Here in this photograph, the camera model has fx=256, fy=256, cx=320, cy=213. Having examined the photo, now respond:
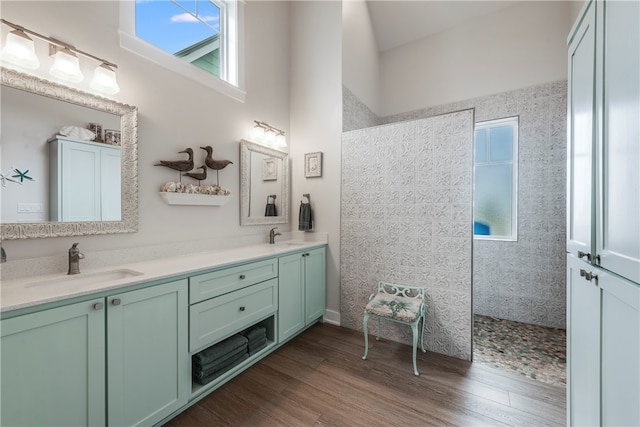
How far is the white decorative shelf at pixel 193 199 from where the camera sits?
1956 mm

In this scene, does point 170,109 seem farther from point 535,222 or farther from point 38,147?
point 535,222

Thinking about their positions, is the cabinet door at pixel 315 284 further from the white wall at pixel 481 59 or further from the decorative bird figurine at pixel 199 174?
the white wall at pixel 481 59

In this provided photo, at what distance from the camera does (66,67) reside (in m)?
1.44

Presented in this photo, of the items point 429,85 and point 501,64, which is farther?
point 429,85

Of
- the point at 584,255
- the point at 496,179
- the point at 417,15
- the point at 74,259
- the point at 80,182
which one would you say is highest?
the point at 417,15

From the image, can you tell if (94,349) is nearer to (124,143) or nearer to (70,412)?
(70,412)

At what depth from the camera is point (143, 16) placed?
1.92 metres

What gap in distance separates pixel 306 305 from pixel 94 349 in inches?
67.7

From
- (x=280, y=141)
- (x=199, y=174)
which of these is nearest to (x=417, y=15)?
(x=280, y=141)

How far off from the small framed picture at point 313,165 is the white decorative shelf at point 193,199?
1.01m

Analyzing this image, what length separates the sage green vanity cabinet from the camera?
7.62 feet

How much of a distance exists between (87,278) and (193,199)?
2.82 feet

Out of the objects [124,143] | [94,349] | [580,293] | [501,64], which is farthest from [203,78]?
[501,64]

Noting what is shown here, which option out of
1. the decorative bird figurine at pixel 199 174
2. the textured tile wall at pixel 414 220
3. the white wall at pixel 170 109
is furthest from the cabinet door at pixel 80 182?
the textured tile wall at pixel 414 220
